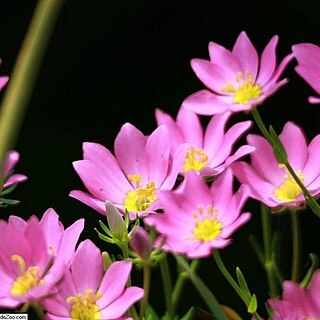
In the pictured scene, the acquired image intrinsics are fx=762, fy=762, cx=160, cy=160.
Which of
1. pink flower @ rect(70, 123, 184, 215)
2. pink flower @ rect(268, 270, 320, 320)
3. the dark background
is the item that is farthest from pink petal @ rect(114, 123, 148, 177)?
the dark background

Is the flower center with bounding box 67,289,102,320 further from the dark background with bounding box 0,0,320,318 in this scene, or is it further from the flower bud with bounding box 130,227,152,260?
the dark background with bounding box 0,0,320,318

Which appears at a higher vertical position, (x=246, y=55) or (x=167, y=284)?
(x=246, y=55)

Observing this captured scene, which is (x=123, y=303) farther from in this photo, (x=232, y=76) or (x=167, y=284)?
(x=232, y=76)

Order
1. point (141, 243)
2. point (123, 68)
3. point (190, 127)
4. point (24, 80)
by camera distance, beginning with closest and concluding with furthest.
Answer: point (24, 80), point (141, 243), point (190, 127), point (123, 68)

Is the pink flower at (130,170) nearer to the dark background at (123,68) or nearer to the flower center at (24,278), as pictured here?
the flower center at (24,278)

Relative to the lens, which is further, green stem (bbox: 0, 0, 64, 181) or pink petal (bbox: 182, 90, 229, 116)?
pink petal (bbox: 182, 90, 229, 116)

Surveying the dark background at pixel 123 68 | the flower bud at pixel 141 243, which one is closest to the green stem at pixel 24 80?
the flower bud at pixel 141 243

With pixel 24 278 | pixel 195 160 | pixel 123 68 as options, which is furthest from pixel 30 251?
pixel 123 68

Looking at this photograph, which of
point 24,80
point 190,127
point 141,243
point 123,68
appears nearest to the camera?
point 24,80
